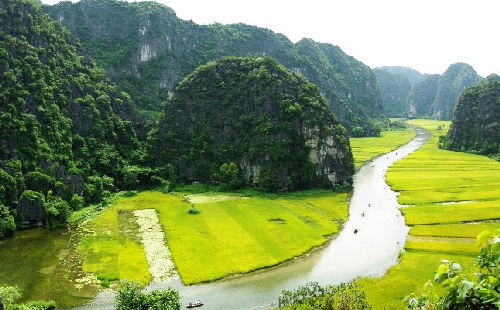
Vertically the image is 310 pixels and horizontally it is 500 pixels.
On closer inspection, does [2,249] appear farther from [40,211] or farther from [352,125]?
[352,125]

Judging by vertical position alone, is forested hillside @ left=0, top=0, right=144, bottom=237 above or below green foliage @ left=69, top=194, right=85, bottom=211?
above

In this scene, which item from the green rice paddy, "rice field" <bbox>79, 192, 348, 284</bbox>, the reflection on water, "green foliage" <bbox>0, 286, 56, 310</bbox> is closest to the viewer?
"green foliage" <bbox>0, 286, 56, 310</bbox>

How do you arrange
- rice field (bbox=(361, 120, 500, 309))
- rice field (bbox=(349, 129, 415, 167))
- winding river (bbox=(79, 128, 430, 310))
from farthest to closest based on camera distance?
rice field (bbox=(349, 129, 415, 167)), rice field (bbox=(361, 120, 500, 309)), winding river (bbox=(79, 128, 430, 310))

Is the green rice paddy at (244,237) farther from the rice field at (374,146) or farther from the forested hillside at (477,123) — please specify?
the forested hillside at (477,123)

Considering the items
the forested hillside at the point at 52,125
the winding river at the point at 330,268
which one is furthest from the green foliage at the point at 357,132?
the winding river at the point at 330,268

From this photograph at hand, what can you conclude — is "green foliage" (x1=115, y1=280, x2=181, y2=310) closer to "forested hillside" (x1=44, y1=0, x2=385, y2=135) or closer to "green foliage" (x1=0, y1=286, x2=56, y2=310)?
"green foliage" (x1=0, y1=286, x2=56, y2=310)

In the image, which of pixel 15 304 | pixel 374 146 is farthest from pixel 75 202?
pixel 374 146

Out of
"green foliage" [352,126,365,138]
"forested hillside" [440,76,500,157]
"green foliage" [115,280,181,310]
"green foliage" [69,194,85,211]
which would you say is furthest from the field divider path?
"green foliage" [352,126,365,138]
